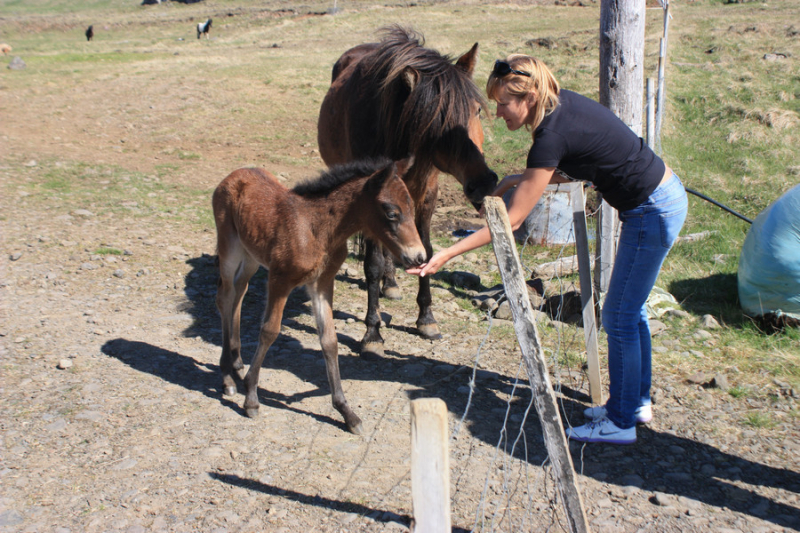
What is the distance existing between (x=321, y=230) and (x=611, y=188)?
1738mm

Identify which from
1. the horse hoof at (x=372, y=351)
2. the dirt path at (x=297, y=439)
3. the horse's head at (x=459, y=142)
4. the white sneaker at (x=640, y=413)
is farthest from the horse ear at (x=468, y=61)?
the white sneaker at (x=640, y=413)

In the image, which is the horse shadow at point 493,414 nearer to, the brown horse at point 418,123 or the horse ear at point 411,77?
the brown horse at point 418,123

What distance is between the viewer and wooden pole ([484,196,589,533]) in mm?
2299

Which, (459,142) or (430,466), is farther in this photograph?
(459,142)

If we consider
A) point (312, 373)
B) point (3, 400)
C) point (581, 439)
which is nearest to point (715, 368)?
point (581, 439)

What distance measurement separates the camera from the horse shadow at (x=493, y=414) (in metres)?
3.24

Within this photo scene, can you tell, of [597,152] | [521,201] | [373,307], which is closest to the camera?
[521,201]

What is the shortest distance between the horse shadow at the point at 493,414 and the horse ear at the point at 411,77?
216 cm

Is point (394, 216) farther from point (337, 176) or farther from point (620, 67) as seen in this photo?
point (620, 67)

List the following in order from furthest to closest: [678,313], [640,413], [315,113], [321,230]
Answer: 1. [315,113]
2. [678,313]
3. [640,413]
4. [321,230]

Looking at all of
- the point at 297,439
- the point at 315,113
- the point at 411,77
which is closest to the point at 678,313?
the point at 411,77

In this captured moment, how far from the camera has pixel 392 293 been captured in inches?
242

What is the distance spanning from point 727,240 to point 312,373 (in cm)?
494

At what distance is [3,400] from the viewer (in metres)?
3.91
